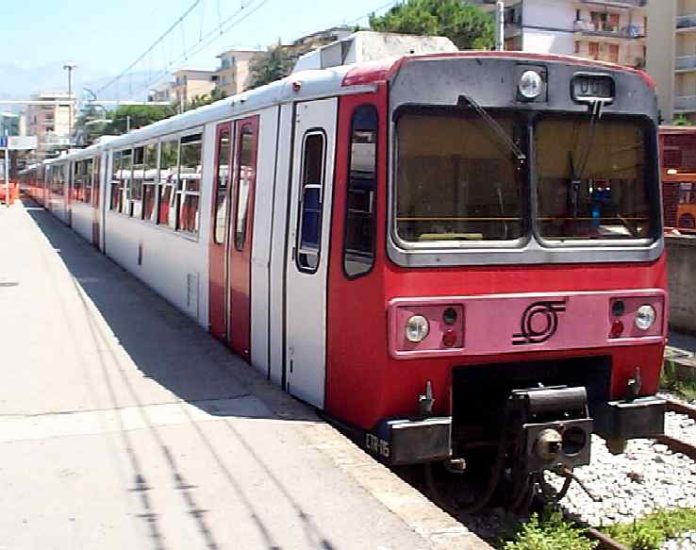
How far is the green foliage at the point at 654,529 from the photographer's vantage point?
6.46 m

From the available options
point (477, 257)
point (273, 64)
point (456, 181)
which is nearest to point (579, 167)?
point (456, 181)

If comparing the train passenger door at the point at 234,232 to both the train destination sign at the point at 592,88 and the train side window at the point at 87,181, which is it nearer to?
the train destination sign at the point at 592,88

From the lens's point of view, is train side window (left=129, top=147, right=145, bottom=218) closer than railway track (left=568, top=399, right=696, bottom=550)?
No

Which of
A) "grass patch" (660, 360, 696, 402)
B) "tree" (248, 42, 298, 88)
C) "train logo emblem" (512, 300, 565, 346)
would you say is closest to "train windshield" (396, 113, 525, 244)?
"train logo emblem" (512, 300, 565, 346)

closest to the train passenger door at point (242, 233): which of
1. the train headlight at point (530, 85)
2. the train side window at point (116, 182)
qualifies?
the train headlight at point (530, 85)

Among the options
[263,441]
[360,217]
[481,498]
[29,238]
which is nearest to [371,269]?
[360,217]

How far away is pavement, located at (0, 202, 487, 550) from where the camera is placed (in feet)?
16.4

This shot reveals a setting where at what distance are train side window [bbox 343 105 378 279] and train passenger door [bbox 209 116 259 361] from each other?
2.04 metres

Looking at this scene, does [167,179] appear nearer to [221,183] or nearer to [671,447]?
[221,183]

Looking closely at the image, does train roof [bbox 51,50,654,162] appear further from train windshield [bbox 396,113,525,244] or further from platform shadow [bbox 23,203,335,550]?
platform shadow [bbox 23,203,335,550]

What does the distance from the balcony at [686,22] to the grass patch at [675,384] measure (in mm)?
49242

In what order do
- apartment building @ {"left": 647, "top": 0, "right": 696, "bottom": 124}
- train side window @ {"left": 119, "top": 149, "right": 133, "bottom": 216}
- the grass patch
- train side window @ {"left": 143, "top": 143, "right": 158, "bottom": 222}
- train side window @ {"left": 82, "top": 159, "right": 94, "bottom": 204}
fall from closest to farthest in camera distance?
the grass patch
train side window @ {"left": 143, "top": 143, "right": 158, "bottom": 222}
train side window @ {"left": 119, "top": 149, "right": 133, "bottom": 216}
train side window @ {"left": 82, "top": 159, "right": 94, "bottom": 204}
apartment building @ {"left": 647, "top": 0, "right": 696, "bottom": 124}

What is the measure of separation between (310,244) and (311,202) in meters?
0.29

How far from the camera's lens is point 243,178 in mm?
8625
